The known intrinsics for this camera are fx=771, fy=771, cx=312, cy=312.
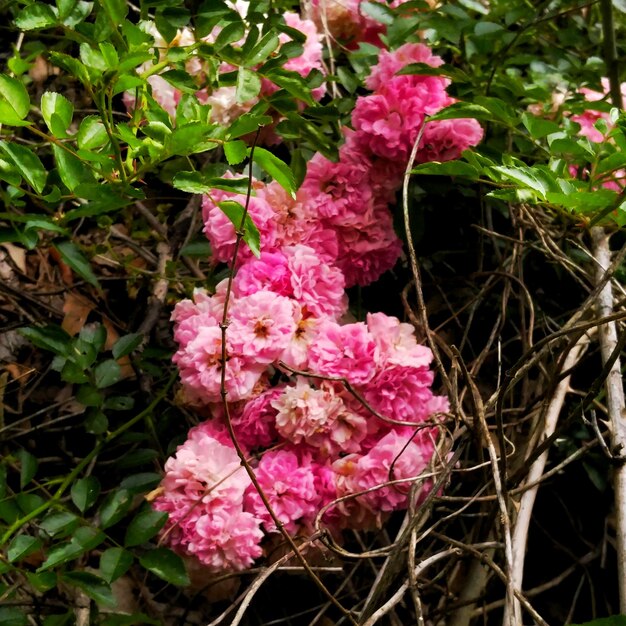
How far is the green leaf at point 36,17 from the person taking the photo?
0.94m

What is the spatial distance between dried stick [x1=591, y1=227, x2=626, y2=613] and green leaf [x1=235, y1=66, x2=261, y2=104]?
1.74 ft

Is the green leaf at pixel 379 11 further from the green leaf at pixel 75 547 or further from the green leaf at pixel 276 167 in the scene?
the green leaf at pixel 75 547

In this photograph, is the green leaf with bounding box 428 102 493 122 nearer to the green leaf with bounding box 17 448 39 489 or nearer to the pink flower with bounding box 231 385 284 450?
the pink flower with bounding box 231 385 284 450

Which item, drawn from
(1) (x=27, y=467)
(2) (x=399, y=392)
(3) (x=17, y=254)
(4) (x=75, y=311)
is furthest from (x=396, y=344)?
(3) (x=17, y=254)

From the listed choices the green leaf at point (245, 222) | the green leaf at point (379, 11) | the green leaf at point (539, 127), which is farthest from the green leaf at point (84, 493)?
the green leaf at point (379, 11)

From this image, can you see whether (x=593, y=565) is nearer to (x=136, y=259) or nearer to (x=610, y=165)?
(x=610, y=165)

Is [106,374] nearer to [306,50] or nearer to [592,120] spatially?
[306,50]

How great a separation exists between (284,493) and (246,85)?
0.57m

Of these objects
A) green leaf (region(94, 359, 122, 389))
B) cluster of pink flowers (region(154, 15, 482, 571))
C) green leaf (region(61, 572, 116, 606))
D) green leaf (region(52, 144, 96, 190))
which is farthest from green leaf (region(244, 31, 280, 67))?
green leaf (region(61, 572, 116, 606))

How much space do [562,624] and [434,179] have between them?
0.80 m

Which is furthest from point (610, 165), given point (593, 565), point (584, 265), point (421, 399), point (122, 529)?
point (122, 529)

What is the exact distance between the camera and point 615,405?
1019 millimetres

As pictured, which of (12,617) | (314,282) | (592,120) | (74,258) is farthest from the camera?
(592,120)

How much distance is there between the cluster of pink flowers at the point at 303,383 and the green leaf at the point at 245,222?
0.24ft
